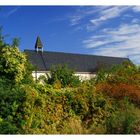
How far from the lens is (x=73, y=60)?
51812 millimetres

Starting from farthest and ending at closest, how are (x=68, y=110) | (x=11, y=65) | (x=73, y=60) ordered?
(x=73, y=60) → (x=11, y=65) → (x=68, y=110)

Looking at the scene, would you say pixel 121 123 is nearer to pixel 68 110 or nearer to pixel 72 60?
pixel 68 110

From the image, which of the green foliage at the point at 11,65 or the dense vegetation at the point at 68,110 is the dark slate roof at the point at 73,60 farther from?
the dense vegetation at the point at 68,110

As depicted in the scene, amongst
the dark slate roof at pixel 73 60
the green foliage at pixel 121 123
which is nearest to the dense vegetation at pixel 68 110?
the green foliage at pixel 121 123

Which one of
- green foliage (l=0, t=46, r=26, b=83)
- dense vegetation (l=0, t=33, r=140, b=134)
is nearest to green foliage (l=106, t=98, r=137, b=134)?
dense vegetation (l=0, t=33, r=140, b=134)

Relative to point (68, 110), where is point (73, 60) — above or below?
above

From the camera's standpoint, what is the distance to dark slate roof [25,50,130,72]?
4782 centimetres

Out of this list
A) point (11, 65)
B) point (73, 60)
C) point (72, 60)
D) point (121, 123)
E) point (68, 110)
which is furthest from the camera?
point (73, 60)

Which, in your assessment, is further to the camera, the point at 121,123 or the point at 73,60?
the point at 73,60

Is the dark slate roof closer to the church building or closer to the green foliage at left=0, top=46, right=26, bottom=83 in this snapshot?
the church building

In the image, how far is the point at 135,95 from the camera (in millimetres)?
13016

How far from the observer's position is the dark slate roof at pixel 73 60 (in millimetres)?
47816

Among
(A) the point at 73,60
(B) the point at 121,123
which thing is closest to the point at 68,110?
(B) the point at 121,123
